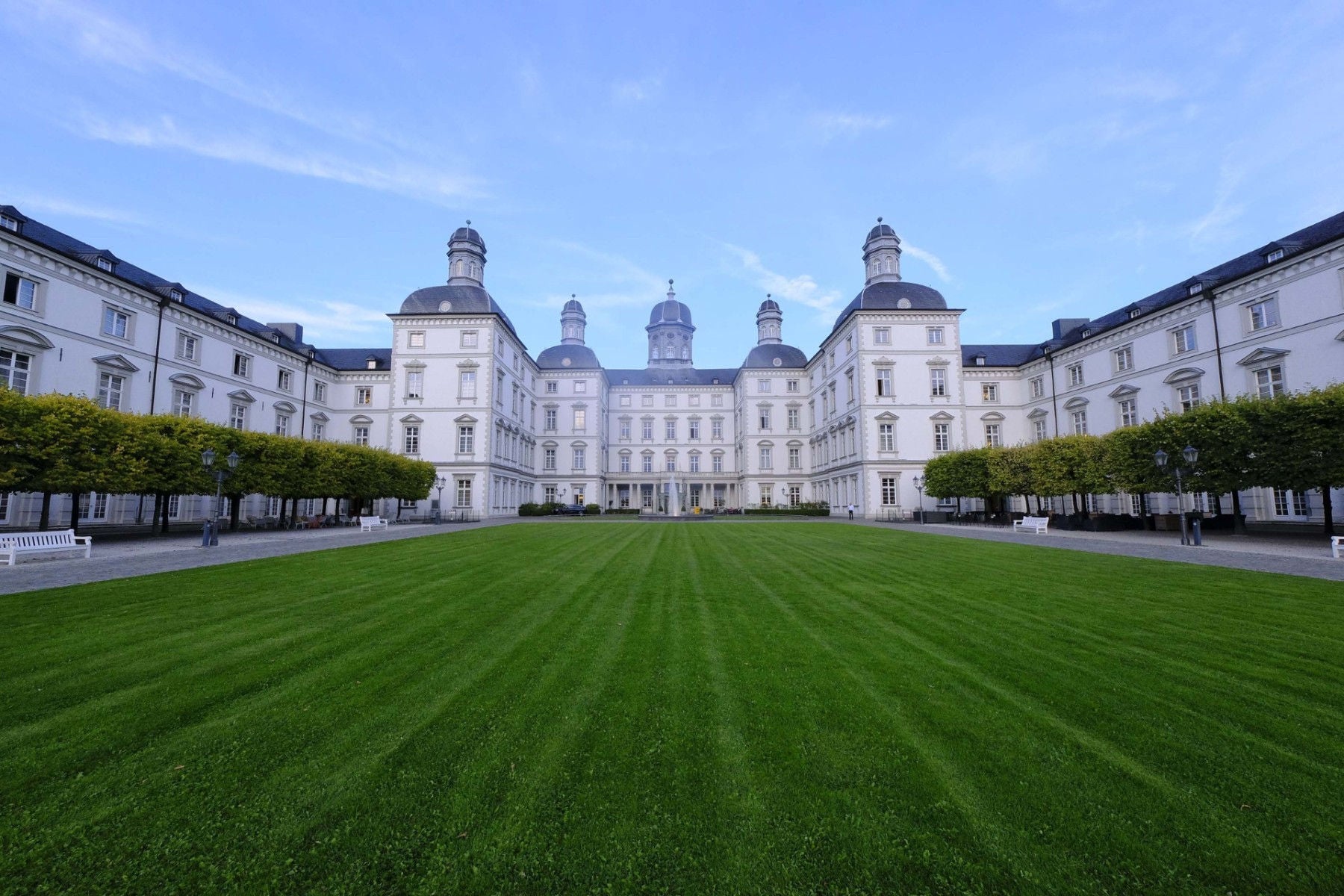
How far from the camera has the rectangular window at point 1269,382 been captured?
26.0 meters

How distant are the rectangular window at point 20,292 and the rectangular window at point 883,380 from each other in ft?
155

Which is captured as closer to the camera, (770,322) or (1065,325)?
(1065,325)

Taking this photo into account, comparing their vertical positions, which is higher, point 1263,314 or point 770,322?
point 770,322

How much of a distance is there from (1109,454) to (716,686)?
97.2ft

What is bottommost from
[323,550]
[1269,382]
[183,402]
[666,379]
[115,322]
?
[323,550]

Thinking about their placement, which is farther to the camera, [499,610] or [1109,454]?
[1109,454]

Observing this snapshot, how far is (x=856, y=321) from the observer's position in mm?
41750

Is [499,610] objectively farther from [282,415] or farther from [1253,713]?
[282,415]

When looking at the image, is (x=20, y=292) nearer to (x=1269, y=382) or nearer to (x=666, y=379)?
(x=666, y=379)

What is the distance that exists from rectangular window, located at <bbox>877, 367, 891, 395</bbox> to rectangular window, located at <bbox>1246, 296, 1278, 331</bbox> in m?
18.9

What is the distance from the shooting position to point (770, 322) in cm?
6681

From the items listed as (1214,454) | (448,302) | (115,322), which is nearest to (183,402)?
(115,322)

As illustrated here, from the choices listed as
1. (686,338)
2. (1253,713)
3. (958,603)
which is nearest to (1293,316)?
(958,603)

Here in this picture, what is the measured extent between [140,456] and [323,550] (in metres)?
10.4
